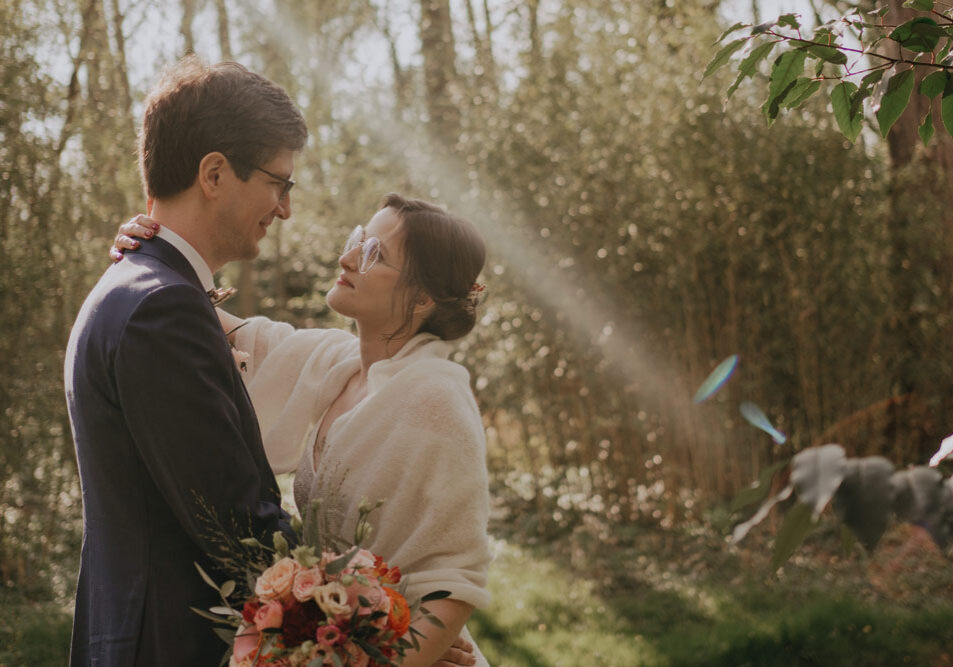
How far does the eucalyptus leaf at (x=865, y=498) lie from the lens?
0.79m

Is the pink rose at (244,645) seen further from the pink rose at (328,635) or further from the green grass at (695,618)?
the green grass at (695,618)

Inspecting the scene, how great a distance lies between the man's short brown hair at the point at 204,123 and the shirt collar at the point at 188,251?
0.09 meters

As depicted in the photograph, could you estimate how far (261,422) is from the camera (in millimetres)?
2275

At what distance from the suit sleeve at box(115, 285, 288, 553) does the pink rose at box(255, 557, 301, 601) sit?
0.14m

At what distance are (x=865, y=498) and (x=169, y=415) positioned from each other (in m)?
1.14

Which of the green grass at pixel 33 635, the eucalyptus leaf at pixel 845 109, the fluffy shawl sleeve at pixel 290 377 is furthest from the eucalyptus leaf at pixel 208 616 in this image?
the green grass at pixel 33 635

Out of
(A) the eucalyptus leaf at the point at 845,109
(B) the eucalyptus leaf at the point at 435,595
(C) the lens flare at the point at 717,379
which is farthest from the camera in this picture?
(C) the lens flare at the point at 717,379

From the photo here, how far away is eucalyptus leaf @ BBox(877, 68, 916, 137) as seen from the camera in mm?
1361

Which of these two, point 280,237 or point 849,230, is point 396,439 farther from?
point 280,237

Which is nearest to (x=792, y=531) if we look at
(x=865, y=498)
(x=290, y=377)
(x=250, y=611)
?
(x=865, y=498)

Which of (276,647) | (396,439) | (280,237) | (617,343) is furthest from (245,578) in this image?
(280,237)

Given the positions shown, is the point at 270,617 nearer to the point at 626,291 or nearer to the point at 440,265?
the point at 440,265

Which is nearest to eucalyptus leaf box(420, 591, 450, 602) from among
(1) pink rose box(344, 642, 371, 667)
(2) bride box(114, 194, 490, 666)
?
(2) bride box(114, 194, 490, 666)

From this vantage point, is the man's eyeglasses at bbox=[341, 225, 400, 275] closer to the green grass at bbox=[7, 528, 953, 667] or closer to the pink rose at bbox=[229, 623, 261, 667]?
the pink rose at bbox=[229, 623, 261, 667]
